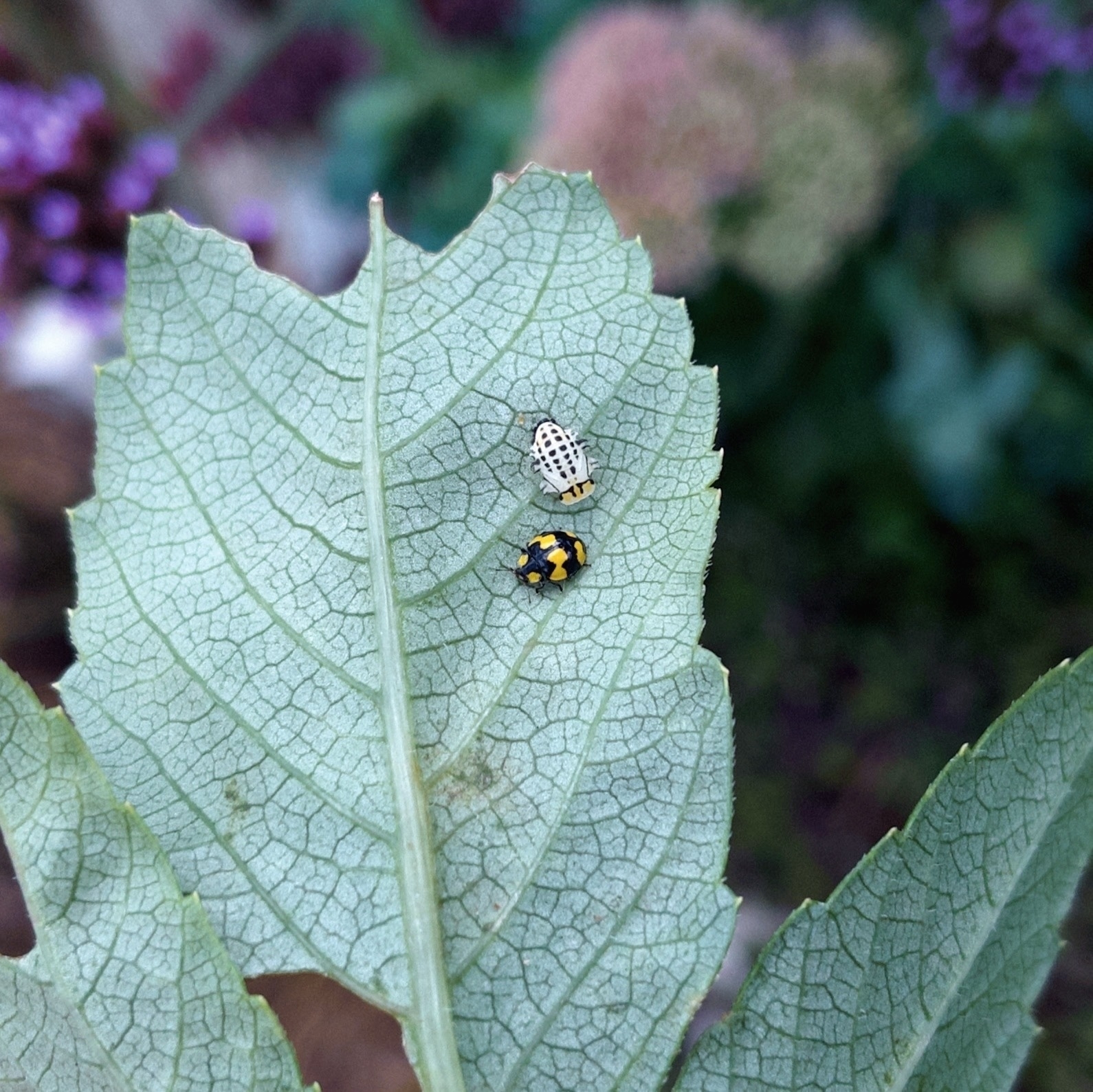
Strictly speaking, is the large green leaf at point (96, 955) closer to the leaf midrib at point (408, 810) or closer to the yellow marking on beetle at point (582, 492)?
the leaf midrib at point (408, 810)

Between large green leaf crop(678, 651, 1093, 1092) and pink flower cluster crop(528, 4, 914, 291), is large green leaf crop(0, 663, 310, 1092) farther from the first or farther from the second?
pink flower cluster crop(528, 4, 914, 291)

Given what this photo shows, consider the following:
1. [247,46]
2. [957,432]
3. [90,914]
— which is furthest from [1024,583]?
[247,46]

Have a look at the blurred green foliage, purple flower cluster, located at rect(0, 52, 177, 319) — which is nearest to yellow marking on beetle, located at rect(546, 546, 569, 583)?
purple flower cluster, located at rect(0, 52, 177, 319)

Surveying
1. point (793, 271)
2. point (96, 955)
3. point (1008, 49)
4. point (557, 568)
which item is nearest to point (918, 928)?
point (557, 568)

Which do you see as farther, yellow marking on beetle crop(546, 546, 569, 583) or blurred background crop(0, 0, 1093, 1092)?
blurred background crop(0, 0, 1093, 1092)

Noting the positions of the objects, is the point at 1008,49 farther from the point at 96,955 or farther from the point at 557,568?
the point at 96,955

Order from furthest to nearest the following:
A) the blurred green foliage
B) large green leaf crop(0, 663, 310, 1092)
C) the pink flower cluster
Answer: the blurred green foliage, the pink flower cluster, large green leaf crop(0, 663, 310, 1092)
